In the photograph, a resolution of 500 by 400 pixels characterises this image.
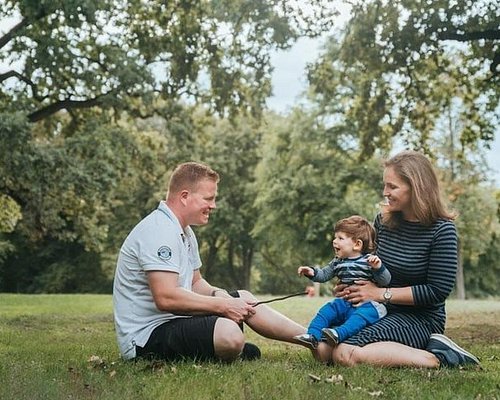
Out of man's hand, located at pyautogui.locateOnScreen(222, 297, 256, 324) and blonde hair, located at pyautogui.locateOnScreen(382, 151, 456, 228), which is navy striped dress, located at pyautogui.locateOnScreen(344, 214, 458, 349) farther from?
man's hand, located at pyautogui.locateOnScreen(222, 297, 256, 324)

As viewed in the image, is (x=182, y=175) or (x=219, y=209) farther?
(x=219, y=209)

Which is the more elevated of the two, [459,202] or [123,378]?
[459,202]

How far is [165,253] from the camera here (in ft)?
17.2

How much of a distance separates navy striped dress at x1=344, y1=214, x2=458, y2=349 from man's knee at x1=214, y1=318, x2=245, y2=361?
0.88 metres

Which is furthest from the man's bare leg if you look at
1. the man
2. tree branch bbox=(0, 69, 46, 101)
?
tree branch bbox=(0, 69, 46, 101)

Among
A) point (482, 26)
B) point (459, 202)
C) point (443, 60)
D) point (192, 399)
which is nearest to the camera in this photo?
point (192, 399)

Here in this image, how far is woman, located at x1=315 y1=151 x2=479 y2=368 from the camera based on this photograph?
5453mm

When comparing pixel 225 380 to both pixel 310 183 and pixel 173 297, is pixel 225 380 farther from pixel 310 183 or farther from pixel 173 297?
pixel 310 183

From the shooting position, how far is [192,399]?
4016 millimetres

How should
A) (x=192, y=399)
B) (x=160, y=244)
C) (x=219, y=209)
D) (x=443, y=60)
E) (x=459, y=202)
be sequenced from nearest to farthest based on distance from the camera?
(x=192, y=399) → (x=160, y=244) → (x=443, y=60) → (x=459, y=202) → (x=219, y=209)

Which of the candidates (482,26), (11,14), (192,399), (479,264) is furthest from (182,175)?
(479,264)

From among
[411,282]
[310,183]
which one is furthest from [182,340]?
[310,183]

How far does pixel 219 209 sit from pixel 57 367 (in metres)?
37.0

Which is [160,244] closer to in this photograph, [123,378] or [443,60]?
[123,378]
